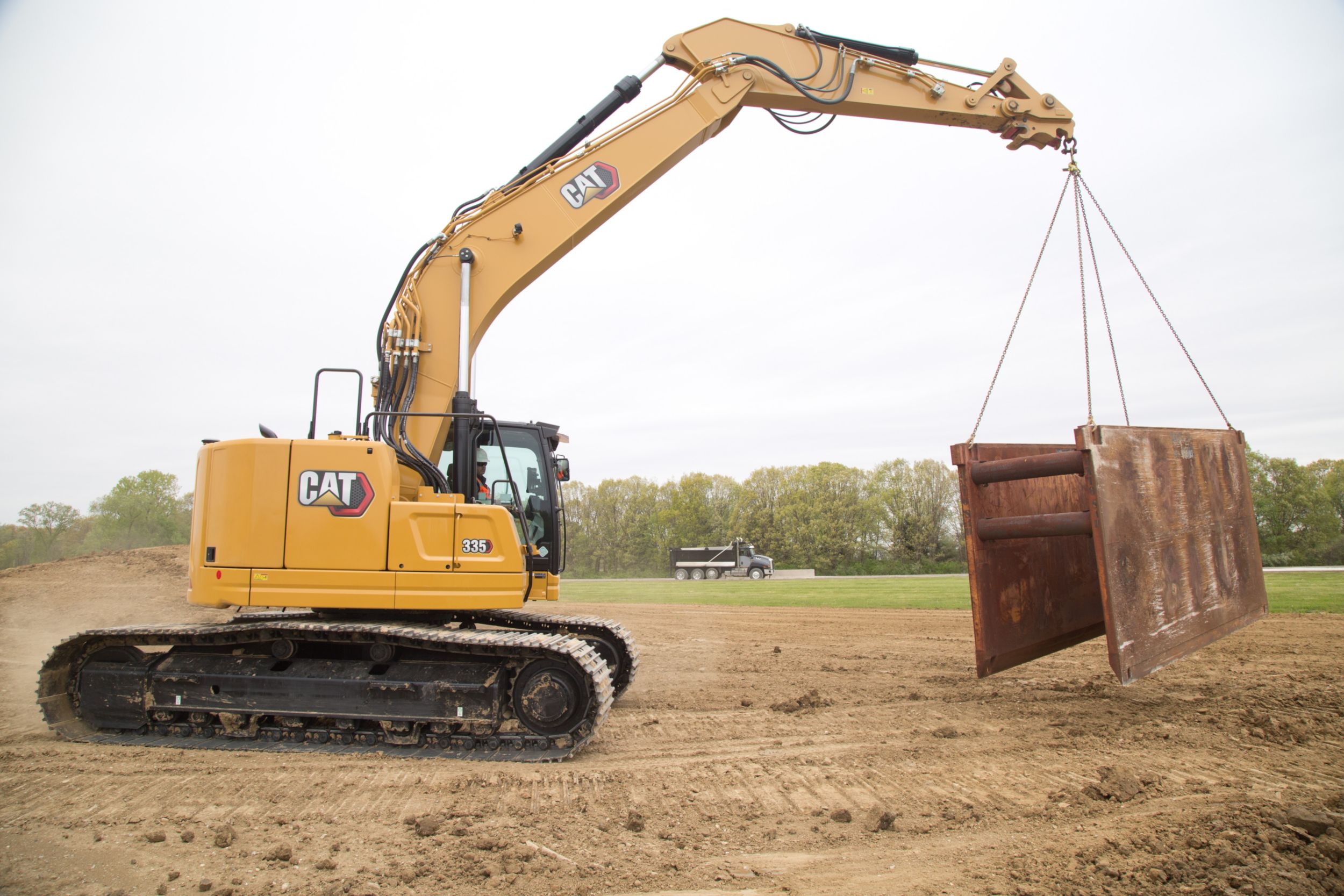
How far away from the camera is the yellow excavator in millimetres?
5621

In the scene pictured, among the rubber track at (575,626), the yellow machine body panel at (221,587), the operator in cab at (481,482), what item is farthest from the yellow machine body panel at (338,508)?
the rubber track at (575,626)

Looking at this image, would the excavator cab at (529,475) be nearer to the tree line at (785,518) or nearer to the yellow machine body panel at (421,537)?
the yellow machine body panel at (421,537)

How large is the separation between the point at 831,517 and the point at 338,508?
45.1 meters

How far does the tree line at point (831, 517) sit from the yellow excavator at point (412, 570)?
113 ft

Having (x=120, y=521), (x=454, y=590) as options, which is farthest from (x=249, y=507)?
(x=120, y=521)

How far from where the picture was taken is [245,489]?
18.8ft

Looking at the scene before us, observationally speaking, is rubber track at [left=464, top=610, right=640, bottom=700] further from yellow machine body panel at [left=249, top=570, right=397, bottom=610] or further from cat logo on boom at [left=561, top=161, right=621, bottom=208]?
cat logo on boom at [left=561, top=161, right=621, bottom=208]

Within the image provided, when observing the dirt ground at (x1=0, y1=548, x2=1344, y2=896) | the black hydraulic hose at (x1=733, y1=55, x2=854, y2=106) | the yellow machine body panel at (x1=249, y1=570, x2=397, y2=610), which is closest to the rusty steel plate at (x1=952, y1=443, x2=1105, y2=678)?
the dirt ground at (x1=0, y1=548, x2=1344, y2=896)

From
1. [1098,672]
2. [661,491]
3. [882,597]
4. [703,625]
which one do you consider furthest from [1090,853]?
[661,491]

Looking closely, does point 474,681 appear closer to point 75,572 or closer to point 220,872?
point 220,872

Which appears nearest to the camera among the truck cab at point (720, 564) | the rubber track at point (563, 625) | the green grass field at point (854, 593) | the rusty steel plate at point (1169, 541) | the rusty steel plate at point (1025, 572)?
the rusty steel plate at point (1169, 541)

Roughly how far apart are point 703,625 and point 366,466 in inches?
397

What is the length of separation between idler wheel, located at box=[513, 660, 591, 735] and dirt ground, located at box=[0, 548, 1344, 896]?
32cm

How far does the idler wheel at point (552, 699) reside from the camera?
5.53m
